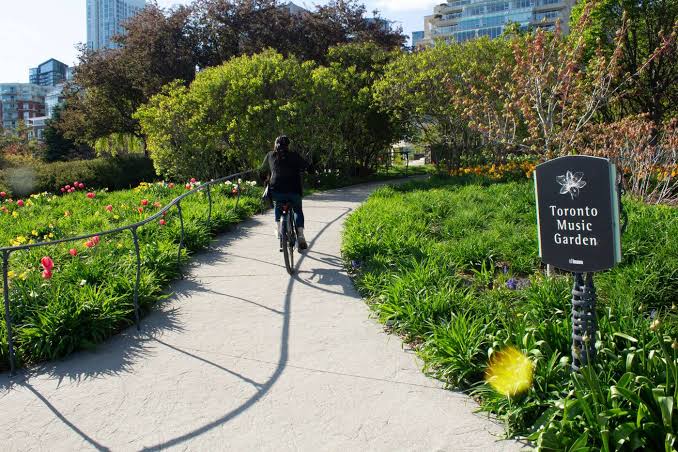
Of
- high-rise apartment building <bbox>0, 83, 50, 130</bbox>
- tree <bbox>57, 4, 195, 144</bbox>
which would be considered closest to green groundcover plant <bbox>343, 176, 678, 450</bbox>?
tree <bbox>57, 4, 195, 144</bbox>

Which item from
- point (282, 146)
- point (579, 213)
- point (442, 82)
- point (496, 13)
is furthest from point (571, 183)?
point (496, 13)

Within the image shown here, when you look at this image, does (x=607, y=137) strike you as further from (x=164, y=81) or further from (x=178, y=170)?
(x=164, y=81)

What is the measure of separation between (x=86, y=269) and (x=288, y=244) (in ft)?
7.06

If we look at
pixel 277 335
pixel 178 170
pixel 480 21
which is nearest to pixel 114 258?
pixel 277 335

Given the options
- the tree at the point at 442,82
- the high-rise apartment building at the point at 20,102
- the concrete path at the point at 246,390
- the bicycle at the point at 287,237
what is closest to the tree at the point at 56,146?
the tree at the point at 442,82

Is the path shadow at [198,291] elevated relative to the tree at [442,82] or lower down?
lower down

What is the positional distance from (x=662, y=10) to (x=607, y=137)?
32.4ft

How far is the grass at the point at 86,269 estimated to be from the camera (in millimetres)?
4270

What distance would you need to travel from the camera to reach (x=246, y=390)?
365 centimetres

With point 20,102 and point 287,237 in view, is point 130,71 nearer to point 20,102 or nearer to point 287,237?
point 287,237

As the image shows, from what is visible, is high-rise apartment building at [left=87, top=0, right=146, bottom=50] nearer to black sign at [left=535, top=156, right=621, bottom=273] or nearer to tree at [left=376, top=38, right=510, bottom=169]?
tree at [left=376, top=38, right=510, bottom=169]

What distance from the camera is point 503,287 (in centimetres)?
483

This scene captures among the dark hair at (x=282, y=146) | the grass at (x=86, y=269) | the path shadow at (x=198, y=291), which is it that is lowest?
the path shadow at (x=198, y=291)

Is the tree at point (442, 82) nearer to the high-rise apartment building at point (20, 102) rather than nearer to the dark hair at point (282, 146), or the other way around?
Result: the dark hair at point (282, 146)
